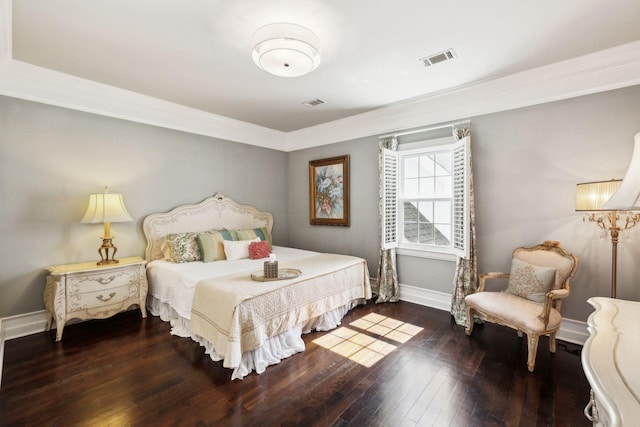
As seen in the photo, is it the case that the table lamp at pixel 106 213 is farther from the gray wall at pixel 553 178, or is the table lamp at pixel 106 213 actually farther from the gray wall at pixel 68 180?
the gray wall at pixel 553 178

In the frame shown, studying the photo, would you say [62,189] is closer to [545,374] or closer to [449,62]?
[449,62]

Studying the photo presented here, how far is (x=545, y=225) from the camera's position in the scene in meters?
2.93

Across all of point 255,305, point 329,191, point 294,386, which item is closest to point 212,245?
point 255,305

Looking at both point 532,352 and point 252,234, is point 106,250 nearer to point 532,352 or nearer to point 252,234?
point 252,234

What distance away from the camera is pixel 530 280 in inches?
107

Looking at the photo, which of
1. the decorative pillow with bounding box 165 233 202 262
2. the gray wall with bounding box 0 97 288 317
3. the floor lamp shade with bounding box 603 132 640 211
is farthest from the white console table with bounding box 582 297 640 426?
the gray wall with bounding box 0 97 288 317

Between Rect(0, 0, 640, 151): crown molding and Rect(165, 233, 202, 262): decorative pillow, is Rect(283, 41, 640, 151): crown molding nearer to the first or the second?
Rect(0, 0, 640, 151): crown molding

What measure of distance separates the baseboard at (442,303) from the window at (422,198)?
1.75 ft

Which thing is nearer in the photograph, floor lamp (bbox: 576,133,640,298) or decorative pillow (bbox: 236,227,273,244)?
floor lamp (bbox: 576,133,640,298)

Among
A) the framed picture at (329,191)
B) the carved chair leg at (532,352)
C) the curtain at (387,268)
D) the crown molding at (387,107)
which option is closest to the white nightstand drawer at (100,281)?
the crown molding at (387,107)

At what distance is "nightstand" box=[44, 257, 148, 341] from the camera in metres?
2.80

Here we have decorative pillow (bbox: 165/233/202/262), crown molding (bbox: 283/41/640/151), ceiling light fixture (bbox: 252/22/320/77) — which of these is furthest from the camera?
decorative pillow (bbox: 165/233/202/262)

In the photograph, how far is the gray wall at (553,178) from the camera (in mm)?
2598

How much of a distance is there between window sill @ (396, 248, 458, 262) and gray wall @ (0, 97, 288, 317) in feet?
10.0
